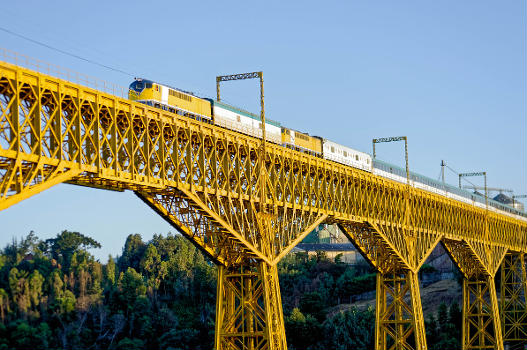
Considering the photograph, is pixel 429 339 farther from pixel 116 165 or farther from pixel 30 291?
pixel 116 165

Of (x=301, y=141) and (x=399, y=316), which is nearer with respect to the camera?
(x=301, y=141)

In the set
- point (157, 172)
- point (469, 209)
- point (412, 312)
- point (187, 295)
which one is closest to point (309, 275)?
point (187, 295)

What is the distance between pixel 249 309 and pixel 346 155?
60.3 feet

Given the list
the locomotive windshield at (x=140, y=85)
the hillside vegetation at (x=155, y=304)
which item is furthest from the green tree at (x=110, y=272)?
the locomotive windshield at (x=140, y=85)

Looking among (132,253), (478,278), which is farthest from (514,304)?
(132,253)

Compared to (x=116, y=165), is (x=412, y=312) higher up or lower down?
lower down

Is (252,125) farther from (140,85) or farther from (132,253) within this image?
(132,253)

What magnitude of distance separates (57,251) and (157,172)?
103 meters

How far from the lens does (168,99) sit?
40844 mm

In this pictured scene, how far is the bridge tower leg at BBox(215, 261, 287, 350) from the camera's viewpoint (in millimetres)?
44844

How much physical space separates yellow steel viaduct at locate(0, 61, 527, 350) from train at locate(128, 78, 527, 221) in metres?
1.35

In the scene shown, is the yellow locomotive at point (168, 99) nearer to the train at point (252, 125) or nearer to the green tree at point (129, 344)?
the train at point (252, 125)

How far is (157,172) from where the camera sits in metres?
39.1

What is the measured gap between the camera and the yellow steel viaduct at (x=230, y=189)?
3181 cm
